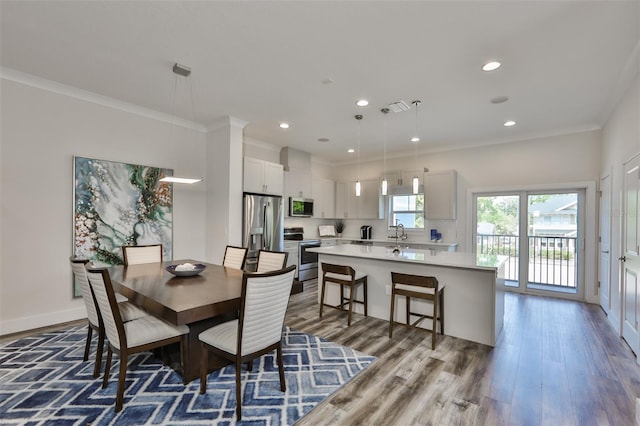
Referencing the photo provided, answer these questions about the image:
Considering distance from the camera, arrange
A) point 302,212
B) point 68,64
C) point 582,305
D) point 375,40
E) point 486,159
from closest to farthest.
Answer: point 375,40, point 68,64, point 582,305, point 486,159, point 302,212

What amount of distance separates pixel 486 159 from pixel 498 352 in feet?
12.9

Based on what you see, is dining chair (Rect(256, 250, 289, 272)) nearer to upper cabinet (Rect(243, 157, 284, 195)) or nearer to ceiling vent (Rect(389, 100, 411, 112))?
upper cabinet (Rect(243, 157, 284, 195))

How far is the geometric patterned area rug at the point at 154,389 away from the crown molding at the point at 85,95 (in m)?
2.83

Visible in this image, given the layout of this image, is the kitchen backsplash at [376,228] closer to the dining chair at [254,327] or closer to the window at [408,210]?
the window at [408,210]

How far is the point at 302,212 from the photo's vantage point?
6570 mm

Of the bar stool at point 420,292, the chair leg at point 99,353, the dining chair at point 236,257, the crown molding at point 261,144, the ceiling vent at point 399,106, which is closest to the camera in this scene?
the chair leg at point 99,353

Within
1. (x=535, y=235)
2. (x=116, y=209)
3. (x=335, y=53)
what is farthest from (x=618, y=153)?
(x=116, y=209)

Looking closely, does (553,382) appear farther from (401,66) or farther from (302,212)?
(302,212)

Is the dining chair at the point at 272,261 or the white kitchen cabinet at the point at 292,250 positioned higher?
the dining chair at the point at 272,261

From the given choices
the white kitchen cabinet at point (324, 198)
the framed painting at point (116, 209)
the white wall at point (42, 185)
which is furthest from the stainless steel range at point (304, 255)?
the white wall at point (42, 185)

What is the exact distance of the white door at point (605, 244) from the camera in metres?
3.97

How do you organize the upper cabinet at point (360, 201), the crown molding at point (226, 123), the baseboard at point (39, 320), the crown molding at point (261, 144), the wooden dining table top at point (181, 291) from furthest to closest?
the upper cabinet at point (360, 201) < the crown molding at point (261, 144) < the crown molding at point (226, 123) < the baseboard at point (39, 320) < the wooden dining table top at point (181, 291)

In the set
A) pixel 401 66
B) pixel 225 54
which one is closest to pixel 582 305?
pixel 401 66

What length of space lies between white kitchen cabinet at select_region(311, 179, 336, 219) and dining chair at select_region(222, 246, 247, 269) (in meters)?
3.37
